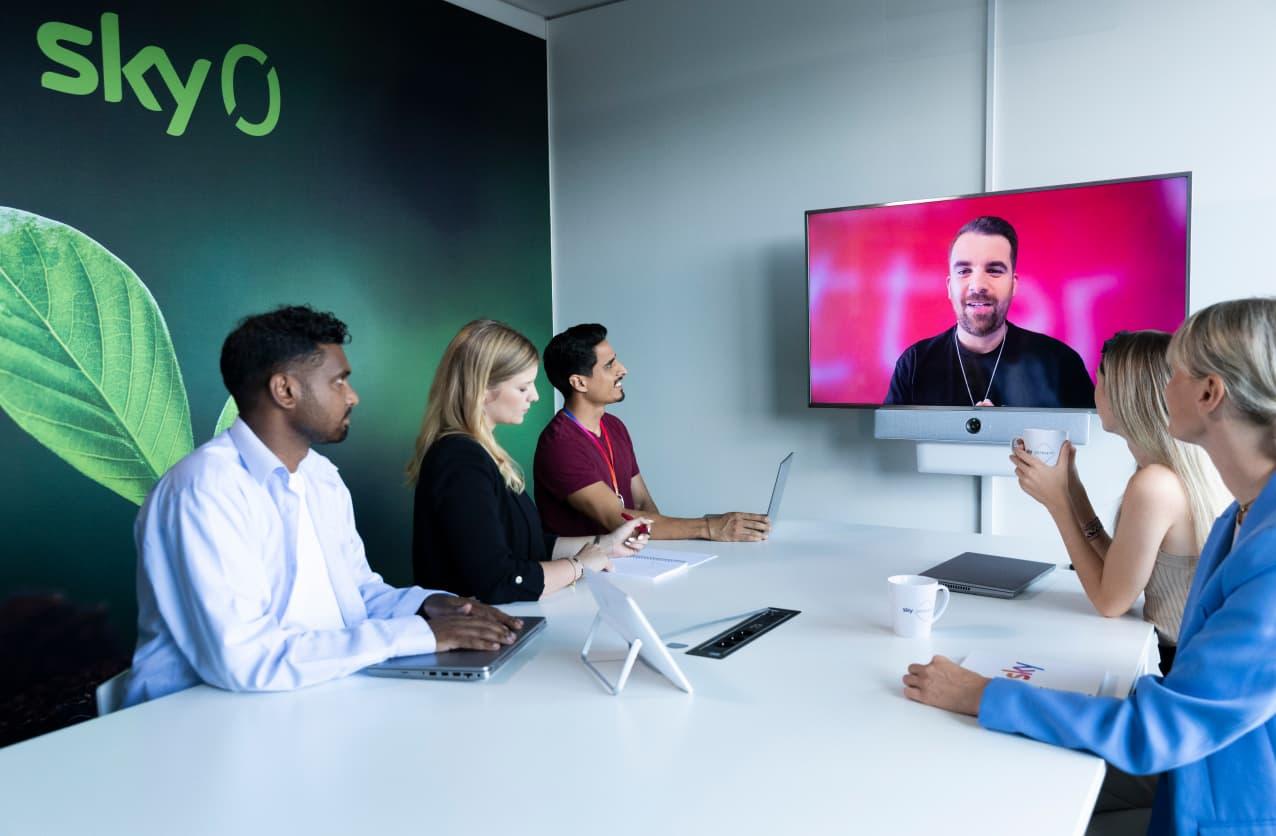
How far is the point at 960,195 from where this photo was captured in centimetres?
370

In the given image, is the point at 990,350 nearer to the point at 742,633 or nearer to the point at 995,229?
the point at 995,229

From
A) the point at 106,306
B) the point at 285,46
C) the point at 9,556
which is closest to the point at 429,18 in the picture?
the point at 285,46

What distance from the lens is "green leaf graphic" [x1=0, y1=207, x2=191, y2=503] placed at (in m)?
2.83

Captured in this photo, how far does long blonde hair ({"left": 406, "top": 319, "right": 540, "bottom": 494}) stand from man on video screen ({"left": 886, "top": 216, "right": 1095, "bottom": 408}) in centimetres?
199

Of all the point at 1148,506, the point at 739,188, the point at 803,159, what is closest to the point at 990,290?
the point at 803,159

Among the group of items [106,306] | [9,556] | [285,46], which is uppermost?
[285,46]

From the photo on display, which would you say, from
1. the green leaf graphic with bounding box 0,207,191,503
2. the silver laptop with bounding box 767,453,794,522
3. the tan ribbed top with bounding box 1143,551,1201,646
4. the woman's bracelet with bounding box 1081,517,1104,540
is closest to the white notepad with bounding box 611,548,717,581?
the silver laptop with bounding box 767,453,794,522

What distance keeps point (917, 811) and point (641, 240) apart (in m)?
4.01

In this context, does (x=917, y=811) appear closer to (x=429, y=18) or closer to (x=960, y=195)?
(x=960, y=195)

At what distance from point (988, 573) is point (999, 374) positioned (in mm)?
1651

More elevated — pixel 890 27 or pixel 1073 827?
pixel 890 27

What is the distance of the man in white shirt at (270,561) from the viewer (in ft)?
5.02

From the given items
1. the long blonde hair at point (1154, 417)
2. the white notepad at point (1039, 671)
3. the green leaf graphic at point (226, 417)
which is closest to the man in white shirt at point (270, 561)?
the white notepad at point (1039, 671)

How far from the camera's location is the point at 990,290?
11.9ft
